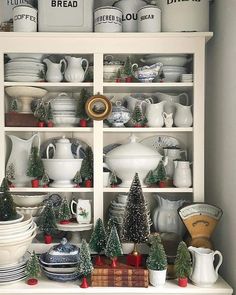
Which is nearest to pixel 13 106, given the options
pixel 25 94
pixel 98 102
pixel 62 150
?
pixel 25 94

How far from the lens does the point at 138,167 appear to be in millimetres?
1863

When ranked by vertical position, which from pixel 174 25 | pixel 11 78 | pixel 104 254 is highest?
pixel 174 25

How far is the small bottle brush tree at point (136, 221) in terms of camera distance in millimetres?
1620

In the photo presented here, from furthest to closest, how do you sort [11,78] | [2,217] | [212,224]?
1. [11,78]
2. [212,224]
3. [2,217]

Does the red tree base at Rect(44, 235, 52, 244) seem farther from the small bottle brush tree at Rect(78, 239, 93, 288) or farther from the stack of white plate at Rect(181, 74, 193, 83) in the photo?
the stack of white plate at Rect(181, 74, 193, 83)

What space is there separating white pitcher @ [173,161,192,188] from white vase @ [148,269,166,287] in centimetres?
47

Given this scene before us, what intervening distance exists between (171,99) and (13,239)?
1066mm

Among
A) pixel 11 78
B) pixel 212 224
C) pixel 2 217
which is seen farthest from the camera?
pixel 11 78

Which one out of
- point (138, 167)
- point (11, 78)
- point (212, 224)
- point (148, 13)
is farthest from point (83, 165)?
point (148, 13)

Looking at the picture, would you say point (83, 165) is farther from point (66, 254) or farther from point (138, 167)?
point (66, 254)

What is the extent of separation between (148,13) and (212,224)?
42.2 inches

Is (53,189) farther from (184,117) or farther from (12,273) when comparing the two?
(184,117)

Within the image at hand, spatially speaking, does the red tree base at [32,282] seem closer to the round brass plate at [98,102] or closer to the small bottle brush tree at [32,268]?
the small bottle brush tree at [32,268]

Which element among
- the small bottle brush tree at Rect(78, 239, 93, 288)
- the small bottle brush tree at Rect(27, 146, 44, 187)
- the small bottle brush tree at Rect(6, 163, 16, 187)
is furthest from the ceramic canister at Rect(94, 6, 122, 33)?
the small bottle brush tree at Rect(78, 239, 93, 288)
